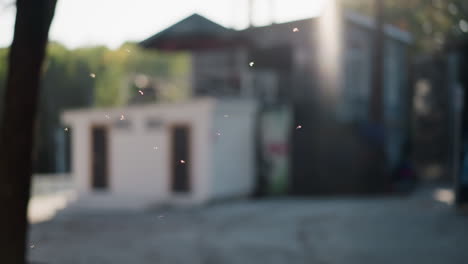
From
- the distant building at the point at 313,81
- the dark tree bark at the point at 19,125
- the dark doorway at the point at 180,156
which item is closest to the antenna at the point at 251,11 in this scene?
the distant building at the point at 313,81

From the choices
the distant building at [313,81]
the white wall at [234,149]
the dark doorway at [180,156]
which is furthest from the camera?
the distant building at [313,81]

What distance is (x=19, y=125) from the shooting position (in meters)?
4.81

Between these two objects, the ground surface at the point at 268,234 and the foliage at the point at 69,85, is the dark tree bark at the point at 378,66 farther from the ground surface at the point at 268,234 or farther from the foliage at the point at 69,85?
the foliage at the point at 69,85

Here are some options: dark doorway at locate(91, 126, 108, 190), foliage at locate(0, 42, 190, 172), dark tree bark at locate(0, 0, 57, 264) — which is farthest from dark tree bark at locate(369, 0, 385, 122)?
dark tree bark at locate(0, 0, 57, 264)

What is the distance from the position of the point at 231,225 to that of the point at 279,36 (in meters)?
9.78

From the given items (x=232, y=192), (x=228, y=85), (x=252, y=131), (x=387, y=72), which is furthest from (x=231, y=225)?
(x=387, y=72)

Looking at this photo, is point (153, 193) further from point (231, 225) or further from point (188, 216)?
point (231, 225)

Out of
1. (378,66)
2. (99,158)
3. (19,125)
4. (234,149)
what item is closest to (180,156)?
(234,149)

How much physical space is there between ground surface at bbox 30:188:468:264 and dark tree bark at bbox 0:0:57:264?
8.99 ft

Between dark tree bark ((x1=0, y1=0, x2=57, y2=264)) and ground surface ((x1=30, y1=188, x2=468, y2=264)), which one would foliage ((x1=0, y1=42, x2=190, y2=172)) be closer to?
ground surface ((x1=30, y1=188, x2=468, y2=264))

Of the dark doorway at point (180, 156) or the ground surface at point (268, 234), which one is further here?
the dark doorway at point (180, 156)

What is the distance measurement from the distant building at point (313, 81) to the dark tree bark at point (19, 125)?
11.8 metres

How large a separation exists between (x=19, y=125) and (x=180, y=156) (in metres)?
10.4

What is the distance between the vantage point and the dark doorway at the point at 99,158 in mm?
16844
